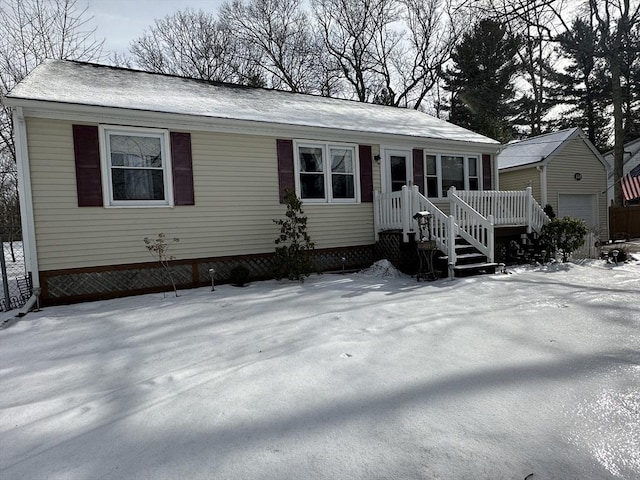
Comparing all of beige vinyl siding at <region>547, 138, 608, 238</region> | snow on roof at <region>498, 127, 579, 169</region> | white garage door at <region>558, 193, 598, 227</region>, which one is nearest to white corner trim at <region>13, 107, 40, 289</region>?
snow on roof at <region>498, 127, 579, 169</region>

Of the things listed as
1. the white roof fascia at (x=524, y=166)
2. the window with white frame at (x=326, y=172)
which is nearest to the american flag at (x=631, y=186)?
the white roof fascia at (x=524, y=166)

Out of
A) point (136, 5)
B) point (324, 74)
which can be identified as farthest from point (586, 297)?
point (324, 74)

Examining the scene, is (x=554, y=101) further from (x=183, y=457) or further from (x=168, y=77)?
(x=183, y=457)

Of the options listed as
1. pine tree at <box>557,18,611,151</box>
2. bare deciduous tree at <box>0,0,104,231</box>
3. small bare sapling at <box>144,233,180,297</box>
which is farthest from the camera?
pine tree at <box>557,18,611,151</box>

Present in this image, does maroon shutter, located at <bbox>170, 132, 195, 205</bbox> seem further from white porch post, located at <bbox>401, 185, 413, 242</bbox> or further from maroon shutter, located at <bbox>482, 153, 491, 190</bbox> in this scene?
maroon shutter, located at <bbox>482, 153, 491, 190</bbox>

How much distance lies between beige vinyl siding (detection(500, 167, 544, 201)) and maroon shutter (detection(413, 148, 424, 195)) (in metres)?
6.15

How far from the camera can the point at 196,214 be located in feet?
22.9

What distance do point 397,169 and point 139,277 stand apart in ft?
20.7

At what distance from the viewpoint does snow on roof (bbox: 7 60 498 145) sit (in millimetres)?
6277

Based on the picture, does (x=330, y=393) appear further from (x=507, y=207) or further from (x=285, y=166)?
(x=507, y=207)

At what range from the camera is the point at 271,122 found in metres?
7.31

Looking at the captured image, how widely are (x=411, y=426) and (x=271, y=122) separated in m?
6.38

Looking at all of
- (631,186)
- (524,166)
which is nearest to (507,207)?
(524,166)

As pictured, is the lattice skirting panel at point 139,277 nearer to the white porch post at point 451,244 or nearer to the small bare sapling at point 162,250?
the small bare sapling at point 162,250
